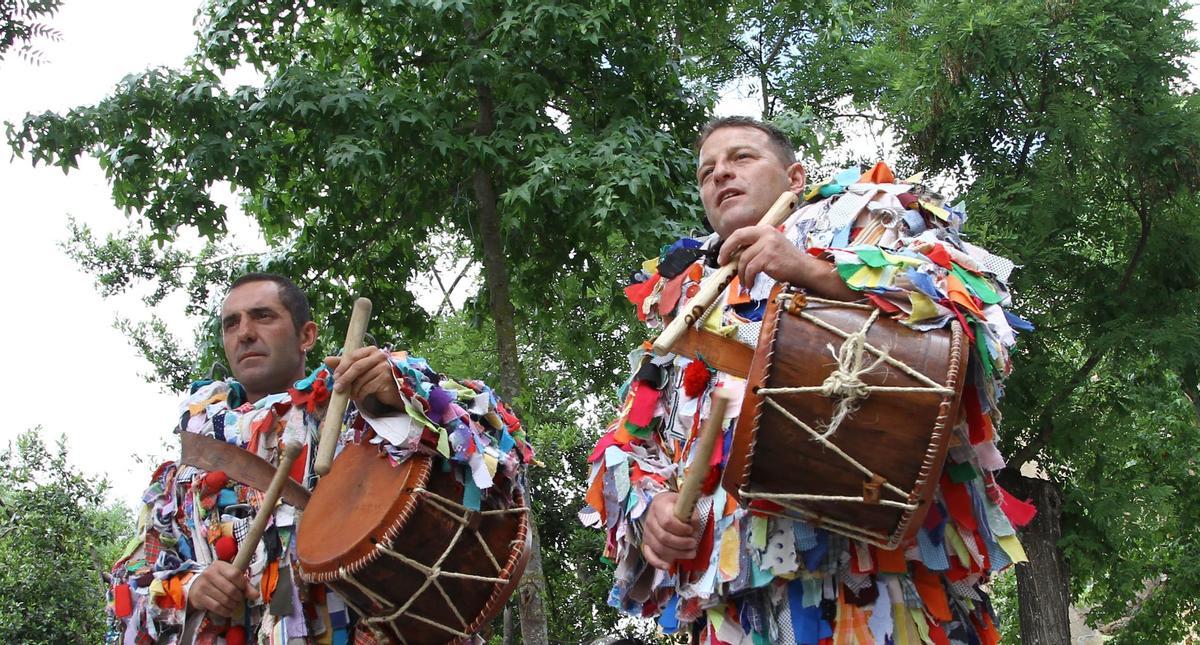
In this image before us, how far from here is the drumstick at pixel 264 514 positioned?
9.77 feet

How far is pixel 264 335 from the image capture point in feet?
11.9

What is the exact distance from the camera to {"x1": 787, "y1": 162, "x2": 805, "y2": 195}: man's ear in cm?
303

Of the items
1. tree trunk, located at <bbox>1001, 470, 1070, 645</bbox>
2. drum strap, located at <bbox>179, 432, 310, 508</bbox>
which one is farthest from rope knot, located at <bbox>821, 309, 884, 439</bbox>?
tree trunk, located at <bbox>1001, 470, 1070, 645</bbox>

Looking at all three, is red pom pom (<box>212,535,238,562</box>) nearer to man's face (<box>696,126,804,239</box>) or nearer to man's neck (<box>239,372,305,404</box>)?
man's neck (<box>239,372,305,404</box>)

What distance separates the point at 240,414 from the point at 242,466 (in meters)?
0.29

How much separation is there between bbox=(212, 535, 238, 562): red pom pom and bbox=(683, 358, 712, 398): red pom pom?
1425 mm

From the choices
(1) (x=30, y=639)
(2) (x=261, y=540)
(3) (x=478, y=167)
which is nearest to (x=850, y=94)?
(3) (x=478, y=167)

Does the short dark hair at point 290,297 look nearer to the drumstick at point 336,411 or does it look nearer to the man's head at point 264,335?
the man's head at point 264,335

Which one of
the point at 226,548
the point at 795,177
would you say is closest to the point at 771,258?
the point at 795,177

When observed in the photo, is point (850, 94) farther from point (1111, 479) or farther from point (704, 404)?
point (704, 404)

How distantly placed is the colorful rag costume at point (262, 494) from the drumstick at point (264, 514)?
3.5 inches

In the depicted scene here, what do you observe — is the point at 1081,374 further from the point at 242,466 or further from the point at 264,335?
the point at 242,466

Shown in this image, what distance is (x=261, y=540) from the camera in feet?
10.9

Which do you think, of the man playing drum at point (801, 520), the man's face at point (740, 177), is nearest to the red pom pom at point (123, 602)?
the man playing drum at point (801, 520)
